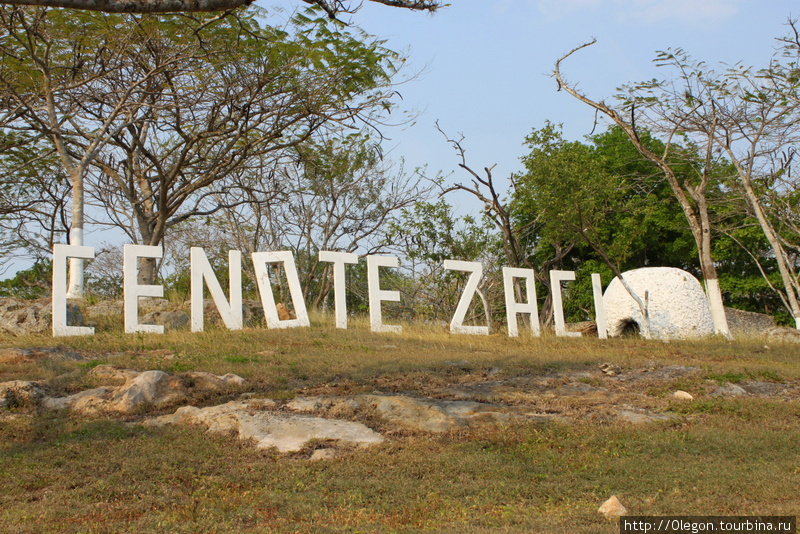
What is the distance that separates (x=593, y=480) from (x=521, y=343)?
10.2 metres

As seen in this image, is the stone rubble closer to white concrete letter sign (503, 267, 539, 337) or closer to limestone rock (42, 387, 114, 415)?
limestone rock (42, 387, 114, 415)

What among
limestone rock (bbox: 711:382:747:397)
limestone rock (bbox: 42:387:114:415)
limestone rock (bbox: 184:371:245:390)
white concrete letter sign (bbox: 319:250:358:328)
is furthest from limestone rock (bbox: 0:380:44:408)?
limestone rock (bbox: 711:382:747:397)

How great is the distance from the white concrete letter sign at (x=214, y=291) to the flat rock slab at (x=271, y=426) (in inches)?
296

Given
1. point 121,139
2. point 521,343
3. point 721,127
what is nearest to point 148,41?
point 121,139

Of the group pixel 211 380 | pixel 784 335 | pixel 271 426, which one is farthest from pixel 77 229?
pixel 784 335

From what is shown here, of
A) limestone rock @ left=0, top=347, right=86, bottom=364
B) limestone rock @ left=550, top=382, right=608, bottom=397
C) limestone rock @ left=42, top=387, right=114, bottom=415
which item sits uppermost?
limestone rock @ left=0, top=347, right=86, bottom=364

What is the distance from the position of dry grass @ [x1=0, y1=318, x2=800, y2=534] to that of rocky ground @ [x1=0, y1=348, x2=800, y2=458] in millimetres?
229

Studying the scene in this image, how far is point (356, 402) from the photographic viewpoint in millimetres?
9383

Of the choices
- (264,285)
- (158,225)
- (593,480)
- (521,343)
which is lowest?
(593,480)

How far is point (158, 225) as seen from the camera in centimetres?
2045

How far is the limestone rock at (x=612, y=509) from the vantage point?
6027mm

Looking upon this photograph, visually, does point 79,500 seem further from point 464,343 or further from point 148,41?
point 148,41

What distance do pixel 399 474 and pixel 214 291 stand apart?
409 inches

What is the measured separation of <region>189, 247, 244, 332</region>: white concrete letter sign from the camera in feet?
53.9
